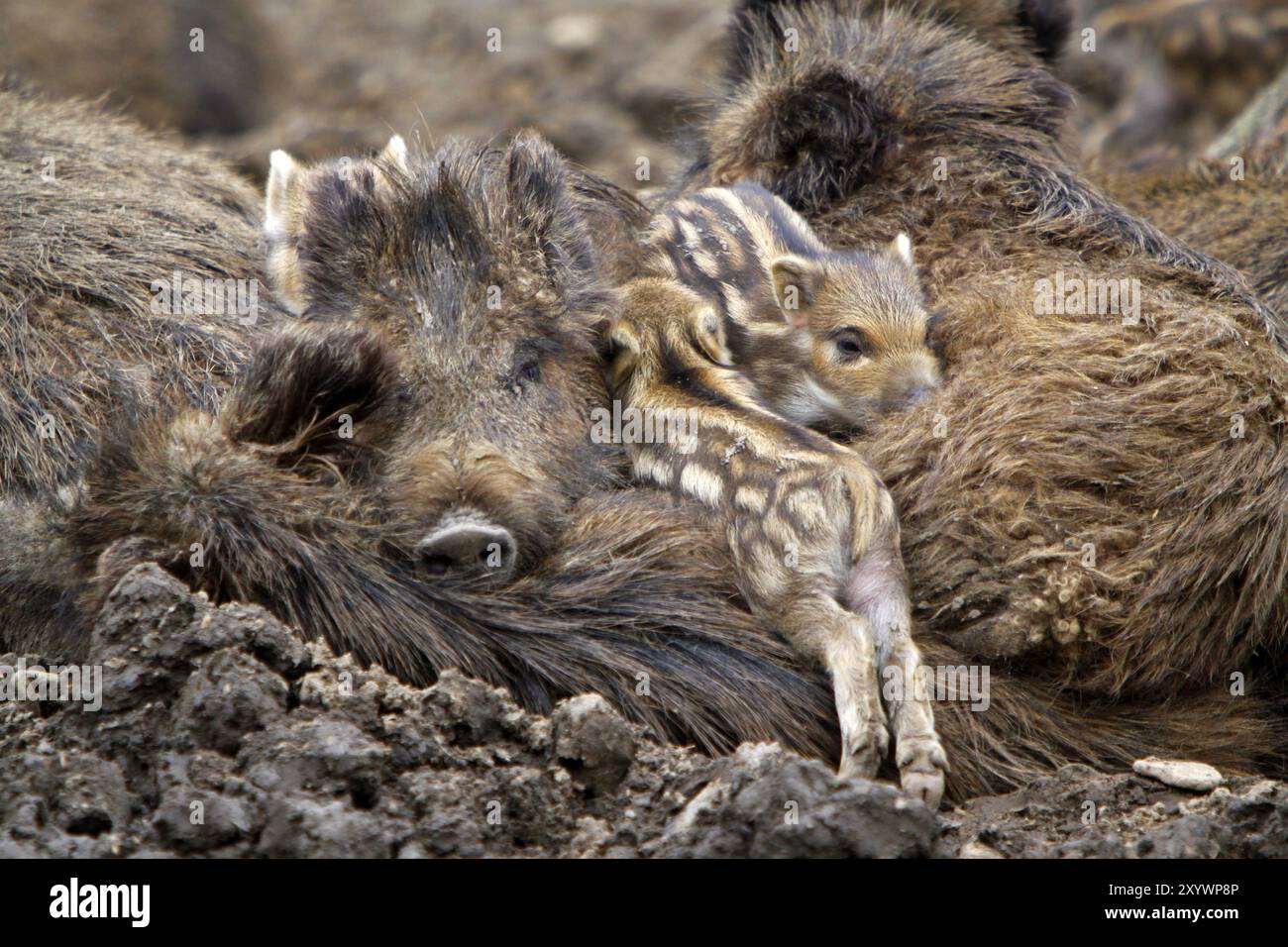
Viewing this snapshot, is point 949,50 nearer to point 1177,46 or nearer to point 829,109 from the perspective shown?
point 829,109

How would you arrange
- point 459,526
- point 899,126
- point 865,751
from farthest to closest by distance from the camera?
point 899,126 < point 459,526 < point 865,751

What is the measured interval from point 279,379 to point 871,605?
1.33 m

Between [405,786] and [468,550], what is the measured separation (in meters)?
0.53

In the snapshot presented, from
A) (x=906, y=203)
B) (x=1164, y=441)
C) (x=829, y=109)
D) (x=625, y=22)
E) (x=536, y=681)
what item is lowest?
(x=536, y=681)

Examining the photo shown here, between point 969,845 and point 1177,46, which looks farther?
point 1177,46

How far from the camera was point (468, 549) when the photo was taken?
3.28 meters

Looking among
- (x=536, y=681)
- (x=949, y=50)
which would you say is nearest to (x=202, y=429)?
(x=536, y=681)

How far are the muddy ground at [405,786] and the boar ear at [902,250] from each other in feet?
5.23

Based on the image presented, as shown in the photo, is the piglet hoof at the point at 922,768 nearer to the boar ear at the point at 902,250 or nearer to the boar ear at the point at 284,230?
the boar ear at the point at 902,250

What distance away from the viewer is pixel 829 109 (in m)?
4.82

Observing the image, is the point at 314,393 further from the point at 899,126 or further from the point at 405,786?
the point at 899,126

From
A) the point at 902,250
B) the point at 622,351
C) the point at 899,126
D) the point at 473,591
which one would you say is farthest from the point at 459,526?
the point at 899,126

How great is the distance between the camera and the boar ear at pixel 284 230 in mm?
3939

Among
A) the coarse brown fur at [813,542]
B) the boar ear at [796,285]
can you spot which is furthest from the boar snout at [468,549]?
the boar ear at [796,285]
